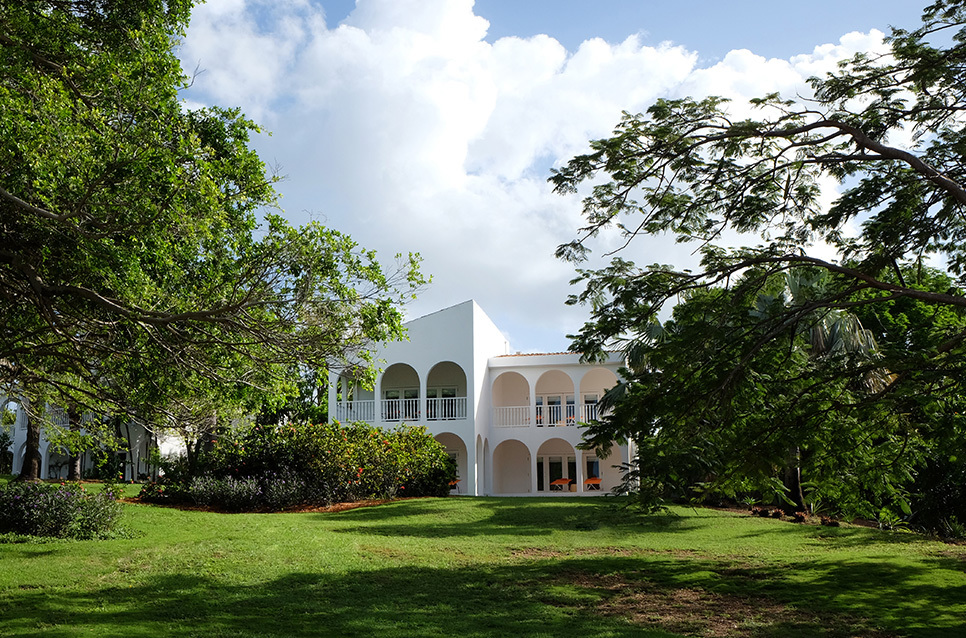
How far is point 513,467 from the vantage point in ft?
107

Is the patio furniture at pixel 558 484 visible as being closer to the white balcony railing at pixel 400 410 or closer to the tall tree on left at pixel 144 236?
the white balcony railing at pixel 400 410

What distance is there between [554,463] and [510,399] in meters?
3.25

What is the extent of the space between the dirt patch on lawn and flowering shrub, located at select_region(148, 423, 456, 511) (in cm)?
1109

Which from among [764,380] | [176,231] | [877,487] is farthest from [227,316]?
[877,487]

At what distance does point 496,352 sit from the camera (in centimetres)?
3222

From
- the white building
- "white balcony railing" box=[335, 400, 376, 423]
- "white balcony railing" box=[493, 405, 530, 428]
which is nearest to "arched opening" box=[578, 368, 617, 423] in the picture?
the white building

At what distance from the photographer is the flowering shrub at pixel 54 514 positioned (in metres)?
11.9

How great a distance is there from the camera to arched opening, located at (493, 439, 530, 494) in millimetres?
32375

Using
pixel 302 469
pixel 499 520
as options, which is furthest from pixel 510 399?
pixel 499 520

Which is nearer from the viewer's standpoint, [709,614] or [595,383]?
[709,614]

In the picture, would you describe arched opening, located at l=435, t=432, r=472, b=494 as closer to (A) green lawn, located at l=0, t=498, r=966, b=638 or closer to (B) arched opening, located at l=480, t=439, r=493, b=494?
(B) arched opening, located at l=480, t=439, r=493, b=494

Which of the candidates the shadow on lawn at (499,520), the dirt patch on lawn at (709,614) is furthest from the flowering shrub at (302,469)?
the dirt patch on lawn at (709,614)

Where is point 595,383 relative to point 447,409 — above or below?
above

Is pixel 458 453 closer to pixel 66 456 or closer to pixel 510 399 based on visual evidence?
pixel 510 399
